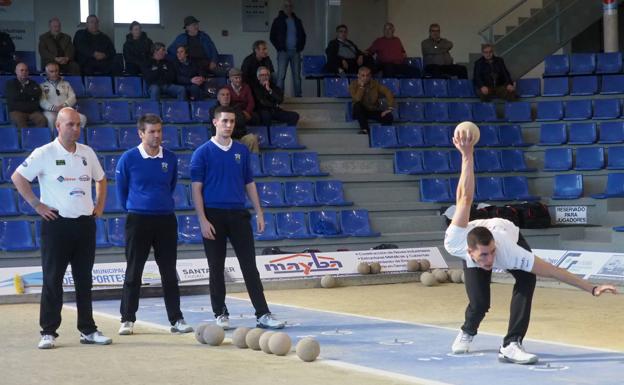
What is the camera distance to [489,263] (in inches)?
293

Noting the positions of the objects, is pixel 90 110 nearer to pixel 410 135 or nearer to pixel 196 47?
pixel 196 47

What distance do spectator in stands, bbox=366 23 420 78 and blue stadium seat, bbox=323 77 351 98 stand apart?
3.41 ft

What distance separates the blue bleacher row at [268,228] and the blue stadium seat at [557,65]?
601 cm

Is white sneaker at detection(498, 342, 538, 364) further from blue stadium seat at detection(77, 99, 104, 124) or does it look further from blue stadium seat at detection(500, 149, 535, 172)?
blue stadium seat at detection(500, 149, 535, 172)

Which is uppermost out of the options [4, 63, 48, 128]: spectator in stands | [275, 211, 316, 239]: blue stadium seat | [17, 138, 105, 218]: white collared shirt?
[4, 63, 48, 128]: spectator in stands

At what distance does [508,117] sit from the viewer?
66.8ft

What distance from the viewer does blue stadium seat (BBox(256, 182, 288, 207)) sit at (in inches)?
663

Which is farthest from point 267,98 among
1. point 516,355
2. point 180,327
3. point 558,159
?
point 516,355

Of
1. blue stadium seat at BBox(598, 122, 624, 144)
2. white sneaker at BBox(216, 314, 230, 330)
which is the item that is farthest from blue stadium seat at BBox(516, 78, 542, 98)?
white sneaker at BBox(216, 314, 230, 330)

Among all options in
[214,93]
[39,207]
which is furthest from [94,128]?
[39,207]

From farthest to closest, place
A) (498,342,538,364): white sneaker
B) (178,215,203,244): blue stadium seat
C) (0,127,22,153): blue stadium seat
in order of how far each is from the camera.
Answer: (0,127,22,153): blue stadium seat → (178,215,203,244): blue stadium seat → (498,342,538,364): white sneaker

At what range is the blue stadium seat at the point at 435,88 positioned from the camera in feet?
67.7

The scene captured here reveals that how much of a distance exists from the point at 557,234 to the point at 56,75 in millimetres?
8685

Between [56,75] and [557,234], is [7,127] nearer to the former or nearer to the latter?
[56,75]
